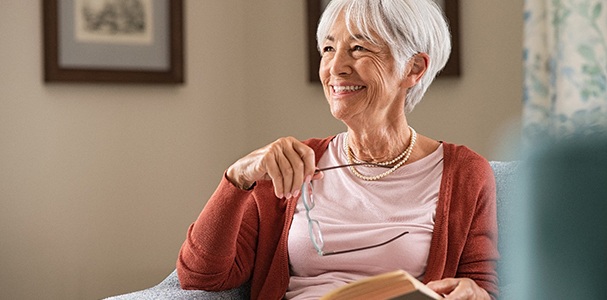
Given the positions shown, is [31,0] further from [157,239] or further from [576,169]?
[576,169]

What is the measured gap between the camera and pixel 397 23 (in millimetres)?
1869

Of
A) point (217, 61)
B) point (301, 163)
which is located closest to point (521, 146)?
point (301, 163)

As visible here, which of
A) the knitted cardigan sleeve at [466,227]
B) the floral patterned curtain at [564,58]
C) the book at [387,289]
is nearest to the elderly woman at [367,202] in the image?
the knitted cardigan sleeve at [466,227]

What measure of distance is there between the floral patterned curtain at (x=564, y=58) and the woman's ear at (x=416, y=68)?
40cm

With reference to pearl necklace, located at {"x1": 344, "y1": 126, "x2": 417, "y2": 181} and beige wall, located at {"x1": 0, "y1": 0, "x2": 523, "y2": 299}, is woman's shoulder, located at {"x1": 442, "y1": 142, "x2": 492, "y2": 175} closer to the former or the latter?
pearl necklace, located at {"x1": 344, "y1": 126, "x2": 417, "y2": 181}

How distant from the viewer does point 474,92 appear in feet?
9.02

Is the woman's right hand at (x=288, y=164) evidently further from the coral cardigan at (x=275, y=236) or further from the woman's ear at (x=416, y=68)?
the woman's ear at (x=416, y=68)

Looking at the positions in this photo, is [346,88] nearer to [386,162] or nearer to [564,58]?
[386,162]

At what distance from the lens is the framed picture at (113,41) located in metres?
2.77

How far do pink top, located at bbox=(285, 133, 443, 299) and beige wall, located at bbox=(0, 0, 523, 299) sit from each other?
32.0 inches

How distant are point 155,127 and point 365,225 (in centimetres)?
138

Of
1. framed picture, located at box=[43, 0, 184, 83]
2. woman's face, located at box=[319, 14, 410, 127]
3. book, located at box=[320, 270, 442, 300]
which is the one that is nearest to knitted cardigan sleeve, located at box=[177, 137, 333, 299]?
woman's face, located at box=[319, 14, 410, 127]

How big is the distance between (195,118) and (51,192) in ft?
1.92

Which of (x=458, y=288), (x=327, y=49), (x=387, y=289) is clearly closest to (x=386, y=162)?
(x=327, y=49)
